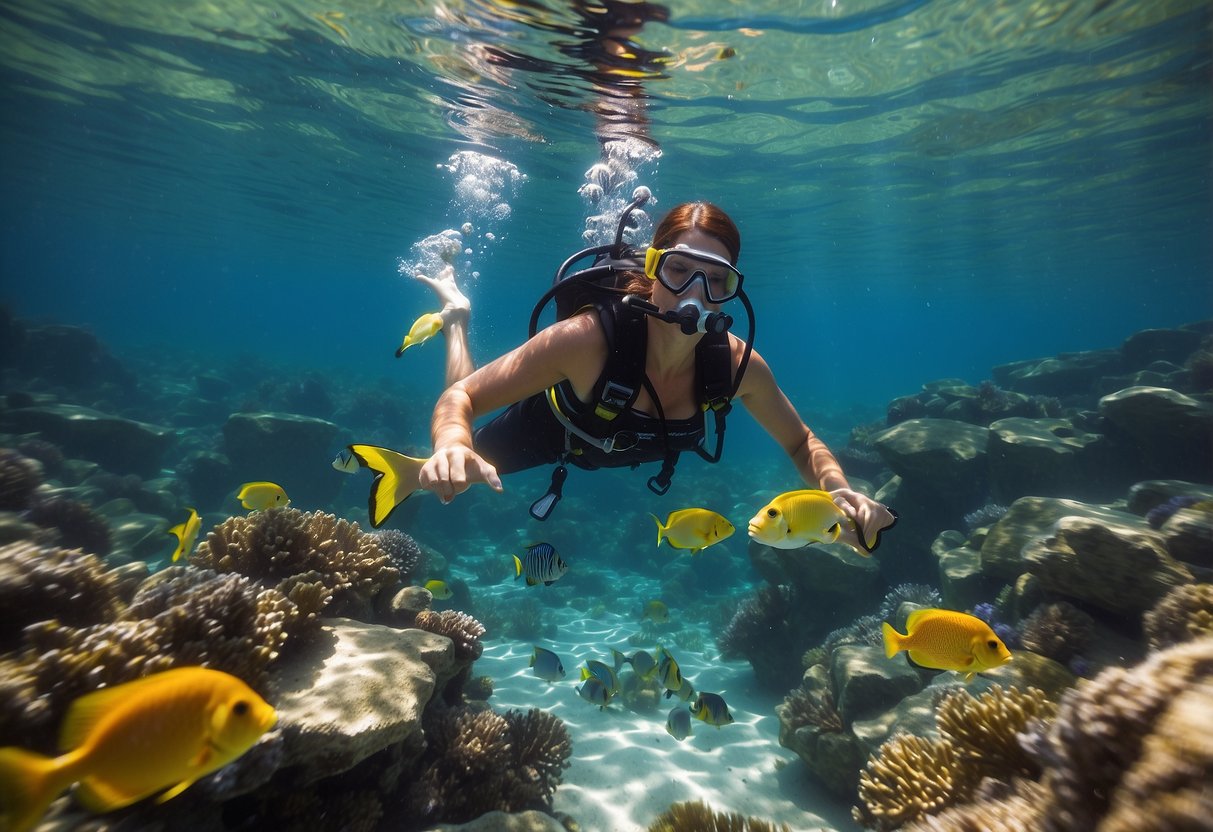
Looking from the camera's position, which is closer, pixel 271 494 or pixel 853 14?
pixel 271 494

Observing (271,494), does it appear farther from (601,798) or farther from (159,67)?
(159,67)

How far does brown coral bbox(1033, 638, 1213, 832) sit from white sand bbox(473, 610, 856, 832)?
4.68 m

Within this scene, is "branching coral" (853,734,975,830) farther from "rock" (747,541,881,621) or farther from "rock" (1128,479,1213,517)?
"rock" (1128,479,1213,517)

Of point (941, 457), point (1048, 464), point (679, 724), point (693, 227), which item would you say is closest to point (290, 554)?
point (693, 227)

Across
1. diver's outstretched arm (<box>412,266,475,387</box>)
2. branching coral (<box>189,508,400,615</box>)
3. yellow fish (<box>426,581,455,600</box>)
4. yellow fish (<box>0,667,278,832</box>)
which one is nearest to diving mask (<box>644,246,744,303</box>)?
diver's outstretched arm (<box>412,266,475,387</box>)

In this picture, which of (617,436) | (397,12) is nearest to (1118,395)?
(617,436)

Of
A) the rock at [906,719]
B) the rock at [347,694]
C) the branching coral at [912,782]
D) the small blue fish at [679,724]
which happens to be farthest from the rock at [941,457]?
the rock at [347,694]

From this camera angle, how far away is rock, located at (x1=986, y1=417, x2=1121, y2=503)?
10.6 meters

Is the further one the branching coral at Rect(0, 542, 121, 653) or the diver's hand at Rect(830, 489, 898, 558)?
the branching coral at Rect(0, 542, 121, 653)

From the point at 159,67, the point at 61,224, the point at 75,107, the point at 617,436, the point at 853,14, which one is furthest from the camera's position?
the point at 61,224

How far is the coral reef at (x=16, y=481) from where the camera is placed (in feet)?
28.6

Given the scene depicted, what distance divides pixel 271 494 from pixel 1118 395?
14462 mm

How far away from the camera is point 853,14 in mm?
11062

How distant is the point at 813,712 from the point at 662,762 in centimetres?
215
